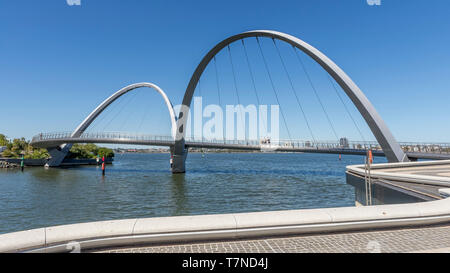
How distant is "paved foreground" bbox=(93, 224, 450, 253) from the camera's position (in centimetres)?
379

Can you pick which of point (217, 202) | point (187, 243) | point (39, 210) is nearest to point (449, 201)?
point (187, 243)

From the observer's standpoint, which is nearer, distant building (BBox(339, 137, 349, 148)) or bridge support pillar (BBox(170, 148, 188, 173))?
distant building (BBox(339, 137, 349, 148))

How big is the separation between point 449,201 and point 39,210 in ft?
65.6

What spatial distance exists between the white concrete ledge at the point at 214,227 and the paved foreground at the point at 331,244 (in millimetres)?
114

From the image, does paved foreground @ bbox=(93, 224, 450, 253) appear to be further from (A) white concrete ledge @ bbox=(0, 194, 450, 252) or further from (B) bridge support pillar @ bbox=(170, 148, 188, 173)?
(B) bridge support pillar @ bbox=(170, 148, 188, 173)

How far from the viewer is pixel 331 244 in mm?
4008

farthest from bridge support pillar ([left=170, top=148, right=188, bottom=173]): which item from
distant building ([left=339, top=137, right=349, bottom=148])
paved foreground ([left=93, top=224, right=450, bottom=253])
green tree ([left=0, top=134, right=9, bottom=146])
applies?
green tree ([left=0, top=134, right=9, bottom=146])

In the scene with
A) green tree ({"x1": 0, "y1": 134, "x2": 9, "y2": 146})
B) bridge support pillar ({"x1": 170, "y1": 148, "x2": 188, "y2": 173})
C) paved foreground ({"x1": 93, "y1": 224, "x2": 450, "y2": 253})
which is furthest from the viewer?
green tree ({"x1": 0, "y1": 134, "x2": 9, "y2": 146})

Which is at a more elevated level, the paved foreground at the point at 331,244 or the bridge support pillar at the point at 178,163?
the paved foreground at the point at 331,244

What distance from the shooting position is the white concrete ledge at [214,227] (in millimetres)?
3584

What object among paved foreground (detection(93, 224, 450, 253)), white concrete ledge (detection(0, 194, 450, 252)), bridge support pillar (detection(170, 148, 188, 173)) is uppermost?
white concrete ledge (detection(0, 194, 450, 252))

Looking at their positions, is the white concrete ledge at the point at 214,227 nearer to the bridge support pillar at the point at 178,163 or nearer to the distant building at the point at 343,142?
the distant building at the point at 343,142

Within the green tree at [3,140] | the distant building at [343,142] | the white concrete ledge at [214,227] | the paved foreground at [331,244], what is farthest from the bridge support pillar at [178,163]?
the green tree at [3,140]

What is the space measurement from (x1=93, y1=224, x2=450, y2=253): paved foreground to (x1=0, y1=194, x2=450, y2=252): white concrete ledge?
114 millimetres
